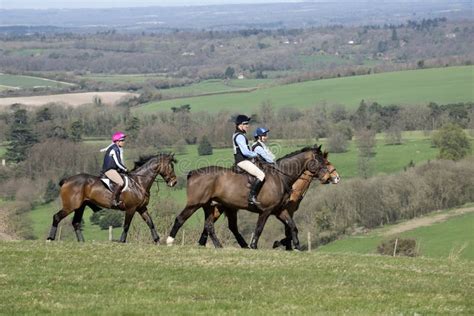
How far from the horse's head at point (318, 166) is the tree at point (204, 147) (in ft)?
189

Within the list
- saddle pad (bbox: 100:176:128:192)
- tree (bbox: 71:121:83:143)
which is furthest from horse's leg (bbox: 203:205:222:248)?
tree (bbox: 71:121:83:143)

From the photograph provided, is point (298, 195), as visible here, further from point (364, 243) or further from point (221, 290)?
point (364, 243)

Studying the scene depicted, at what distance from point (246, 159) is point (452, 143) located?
66.6 meters

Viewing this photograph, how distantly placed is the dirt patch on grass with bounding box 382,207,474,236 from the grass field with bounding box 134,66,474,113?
5057 cm

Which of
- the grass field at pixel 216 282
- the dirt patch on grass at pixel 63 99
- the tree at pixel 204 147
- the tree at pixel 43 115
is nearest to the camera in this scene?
the grass field at pixel 216 282

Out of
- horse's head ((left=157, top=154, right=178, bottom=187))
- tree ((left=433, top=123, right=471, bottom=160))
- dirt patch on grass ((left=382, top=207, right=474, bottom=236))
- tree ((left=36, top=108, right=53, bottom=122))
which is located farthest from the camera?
tree ((left=36, top=108, right=53, bottom=122))

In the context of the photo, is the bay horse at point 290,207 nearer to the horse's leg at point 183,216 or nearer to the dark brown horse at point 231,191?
the dark brown horse at point 231,191

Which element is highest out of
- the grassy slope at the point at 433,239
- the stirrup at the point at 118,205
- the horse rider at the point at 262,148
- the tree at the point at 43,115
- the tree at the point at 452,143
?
the horse rider at the point at 262,148

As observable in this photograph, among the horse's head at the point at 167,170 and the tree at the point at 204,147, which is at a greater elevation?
the horse's head at the point at 167,170

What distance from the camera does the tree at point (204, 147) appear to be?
265 ft

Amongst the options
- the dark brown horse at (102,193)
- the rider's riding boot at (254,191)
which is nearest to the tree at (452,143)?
the dark brown horse at (102,193)

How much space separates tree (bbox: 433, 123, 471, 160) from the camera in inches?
3280

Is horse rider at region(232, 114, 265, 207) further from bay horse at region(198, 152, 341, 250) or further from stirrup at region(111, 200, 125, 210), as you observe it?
stirrup at region(111, 200, 125, 210)

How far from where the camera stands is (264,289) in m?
15.4
